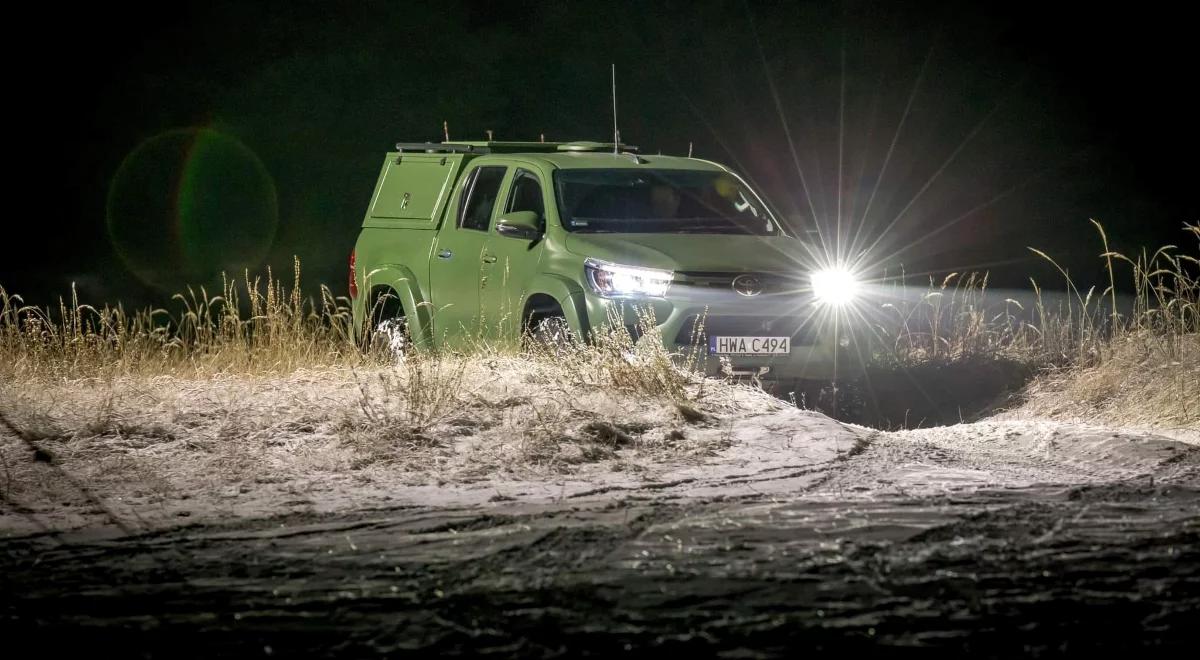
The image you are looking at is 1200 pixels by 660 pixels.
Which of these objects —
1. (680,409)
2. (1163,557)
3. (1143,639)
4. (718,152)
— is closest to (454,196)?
(680,409)

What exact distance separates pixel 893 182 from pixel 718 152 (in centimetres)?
231

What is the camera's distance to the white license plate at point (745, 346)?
10.7 meters

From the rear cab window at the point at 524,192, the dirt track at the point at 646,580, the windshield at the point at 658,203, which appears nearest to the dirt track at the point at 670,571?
the dirt track at the point at 646,580

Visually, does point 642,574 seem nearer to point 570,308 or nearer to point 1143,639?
point 1143,639

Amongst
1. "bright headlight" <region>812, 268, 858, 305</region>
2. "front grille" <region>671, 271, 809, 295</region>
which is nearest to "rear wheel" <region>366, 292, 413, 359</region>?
"front grille" <region>671, 271, 809, 295</region>

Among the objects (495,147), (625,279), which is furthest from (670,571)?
(495,147)

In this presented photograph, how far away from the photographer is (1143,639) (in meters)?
5.43

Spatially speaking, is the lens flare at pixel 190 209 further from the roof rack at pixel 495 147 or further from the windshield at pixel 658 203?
the windshield at pixel 658 203

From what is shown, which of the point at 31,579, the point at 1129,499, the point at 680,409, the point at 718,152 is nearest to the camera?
the point at 31,579

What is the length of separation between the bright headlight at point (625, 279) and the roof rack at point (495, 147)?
99.4 inches

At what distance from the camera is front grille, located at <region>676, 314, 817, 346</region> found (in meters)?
10.6

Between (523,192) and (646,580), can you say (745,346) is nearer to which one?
(523,192)

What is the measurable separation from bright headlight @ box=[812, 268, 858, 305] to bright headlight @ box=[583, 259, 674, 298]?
1.00 m

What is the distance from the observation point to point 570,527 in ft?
24.0
